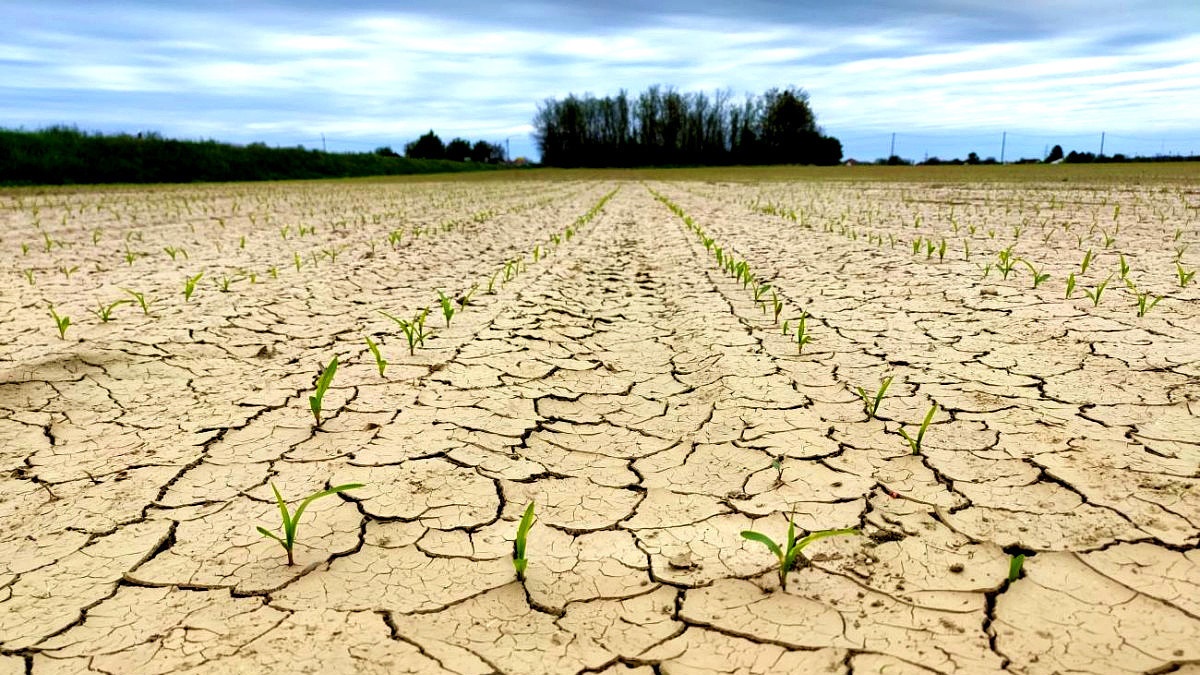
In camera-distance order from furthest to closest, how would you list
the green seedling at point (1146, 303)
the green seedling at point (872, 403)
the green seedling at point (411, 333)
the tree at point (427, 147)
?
the tree at point (427, 147) → the green seedling at point (1146, 303) → the green seedling at point (411, 333) → the green seedling at point (872, 403)

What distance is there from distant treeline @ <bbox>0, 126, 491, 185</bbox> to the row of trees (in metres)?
26.4

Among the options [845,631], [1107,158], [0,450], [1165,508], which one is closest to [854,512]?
[845,631]

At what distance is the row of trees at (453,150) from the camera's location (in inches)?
2282

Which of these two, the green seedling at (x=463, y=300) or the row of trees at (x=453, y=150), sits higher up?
the row of trees at (x=453, y=150)

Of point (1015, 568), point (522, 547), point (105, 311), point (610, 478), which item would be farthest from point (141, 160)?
point (1015, 568)

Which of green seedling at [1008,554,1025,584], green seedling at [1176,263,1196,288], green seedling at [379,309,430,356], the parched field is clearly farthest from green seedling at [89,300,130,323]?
green seedling at [1176,263,1196,288]

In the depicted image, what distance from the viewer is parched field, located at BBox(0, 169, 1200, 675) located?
1.16 metres

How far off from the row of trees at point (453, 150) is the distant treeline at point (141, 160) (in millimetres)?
26444

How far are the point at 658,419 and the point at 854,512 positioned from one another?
75cm

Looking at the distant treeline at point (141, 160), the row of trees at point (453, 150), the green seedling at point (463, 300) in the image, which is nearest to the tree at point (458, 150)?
the row of trees at point (453, 150)

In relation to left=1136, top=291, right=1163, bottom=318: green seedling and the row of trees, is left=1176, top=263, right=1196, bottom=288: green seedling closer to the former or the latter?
left=1136, top=291, right=1163, bottom=318: green seedling

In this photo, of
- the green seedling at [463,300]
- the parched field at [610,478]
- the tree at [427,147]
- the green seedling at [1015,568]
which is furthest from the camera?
the tree at [427,147]

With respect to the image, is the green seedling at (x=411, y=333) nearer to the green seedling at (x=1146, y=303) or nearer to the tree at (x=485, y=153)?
the green seedling at (x=1146, y=303)

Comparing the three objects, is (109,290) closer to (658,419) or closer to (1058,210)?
(658,419)
